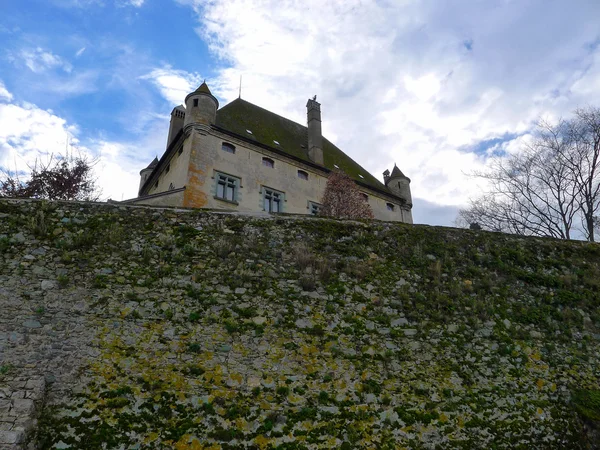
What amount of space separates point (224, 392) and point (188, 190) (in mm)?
15417

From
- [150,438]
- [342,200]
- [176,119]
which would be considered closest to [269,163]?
[342,200]

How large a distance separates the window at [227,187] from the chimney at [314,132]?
5.46 m

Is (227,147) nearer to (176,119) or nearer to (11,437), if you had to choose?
(176,119)

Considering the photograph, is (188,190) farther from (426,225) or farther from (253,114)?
Answer: (426,225)

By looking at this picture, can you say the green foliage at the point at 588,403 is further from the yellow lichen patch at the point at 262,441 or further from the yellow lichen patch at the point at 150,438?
the yellow lichen patch at the point at 150,438

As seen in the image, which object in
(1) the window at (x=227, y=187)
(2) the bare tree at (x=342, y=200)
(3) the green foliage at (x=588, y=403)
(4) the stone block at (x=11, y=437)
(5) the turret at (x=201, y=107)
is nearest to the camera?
(4) the stone block at (x=11, y=437)

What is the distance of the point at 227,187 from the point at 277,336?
51.6ft

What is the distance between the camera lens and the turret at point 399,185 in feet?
95.7

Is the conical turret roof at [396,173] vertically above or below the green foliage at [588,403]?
above

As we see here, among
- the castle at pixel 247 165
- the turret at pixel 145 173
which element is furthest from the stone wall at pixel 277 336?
the turret at pixel 145 173

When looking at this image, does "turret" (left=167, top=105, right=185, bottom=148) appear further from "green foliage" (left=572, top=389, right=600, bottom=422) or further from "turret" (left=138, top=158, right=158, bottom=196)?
"green foliage" (left=572, top=389, right=600, bottom=422)

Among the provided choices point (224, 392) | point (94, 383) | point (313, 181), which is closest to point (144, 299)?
point (94, 383)

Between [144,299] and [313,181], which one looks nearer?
[144,299]

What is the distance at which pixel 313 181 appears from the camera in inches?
989
